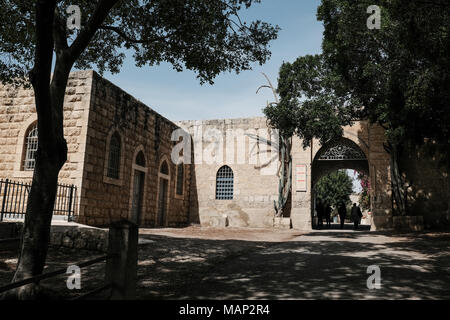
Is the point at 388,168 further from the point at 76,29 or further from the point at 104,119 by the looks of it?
the point at 76,29

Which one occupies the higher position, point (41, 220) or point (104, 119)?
point (104, 119)

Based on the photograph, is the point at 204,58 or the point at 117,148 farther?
the point at 117,148

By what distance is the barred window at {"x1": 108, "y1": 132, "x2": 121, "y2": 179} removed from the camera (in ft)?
41.9

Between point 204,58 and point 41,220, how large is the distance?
4709 mm

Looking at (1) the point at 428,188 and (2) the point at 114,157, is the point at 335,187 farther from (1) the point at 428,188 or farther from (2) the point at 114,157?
(2) the point at 114,157

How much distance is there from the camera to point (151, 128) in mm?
15656

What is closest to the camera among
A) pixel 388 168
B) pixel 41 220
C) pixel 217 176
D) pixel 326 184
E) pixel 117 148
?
pixel 41 220

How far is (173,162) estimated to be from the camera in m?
18.1

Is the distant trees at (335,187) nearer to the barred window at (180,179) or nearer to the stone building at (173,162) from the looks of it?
the stone building at (173,162)

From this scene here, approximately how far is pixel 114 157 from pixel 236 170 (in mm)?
7880

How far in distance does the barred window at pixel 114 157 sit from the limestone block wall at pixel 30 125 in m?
1.62

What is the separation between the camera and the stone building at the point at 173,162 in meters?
11.4

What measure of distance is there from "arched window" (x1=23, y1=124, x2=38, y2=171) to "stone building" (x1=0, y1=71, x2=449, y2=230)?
0.11 ft

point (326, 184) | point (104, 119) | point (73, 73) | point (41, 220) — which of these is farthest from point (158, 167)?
point (326, 184)
